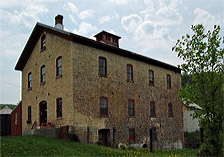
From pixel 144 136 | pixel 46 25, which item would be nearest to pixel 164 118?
pixel 144 136

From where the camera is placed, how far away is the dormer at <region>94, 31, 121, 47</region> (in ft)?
83.3

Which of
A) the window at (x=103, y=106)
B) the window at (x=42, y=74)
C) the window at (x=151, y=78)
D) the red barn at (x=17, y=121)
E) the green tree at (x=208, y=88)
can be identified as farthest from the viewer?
the red barn at (x=17, y=121)

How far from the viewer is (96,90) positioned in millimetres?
19938

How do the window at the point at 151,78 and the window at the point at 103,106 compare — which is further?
the window at the point at 151,78

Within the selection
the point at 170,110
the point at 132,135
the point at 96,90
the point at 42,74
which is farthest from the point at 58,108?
the point at 170,110

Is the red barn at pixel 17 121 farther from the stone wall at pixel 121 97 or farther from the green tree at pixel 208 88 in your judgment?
the green tree at pixel 208 88

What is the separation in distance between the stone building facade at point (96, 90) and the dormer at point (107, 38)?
0.34 ft

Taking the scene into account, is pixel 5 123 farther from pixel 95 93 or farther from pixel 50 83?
pixel 95 93

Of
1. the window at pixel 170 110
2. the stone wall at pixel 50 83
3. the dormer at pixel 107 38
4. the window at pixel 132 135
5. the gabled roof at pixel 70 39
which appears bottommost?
the window at pixel 132 135

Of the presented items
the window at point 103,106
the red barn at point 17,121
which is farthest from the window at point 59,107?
the red barn at point 17,121

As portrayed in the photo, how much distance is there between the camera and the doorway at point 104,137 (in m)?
20.0

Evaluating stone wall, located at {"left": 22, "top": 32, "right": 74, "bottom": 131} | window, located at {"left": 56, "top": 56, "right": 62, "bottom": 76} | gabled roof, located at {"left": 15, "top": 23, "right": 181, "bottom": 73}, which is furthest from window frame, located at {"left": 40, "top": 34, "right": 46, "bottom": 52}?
window, located at {"left": 56, "top": 56, "right": 62, "bottom": 76}

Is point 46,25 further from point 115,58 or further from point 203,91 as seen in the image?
point 203,91

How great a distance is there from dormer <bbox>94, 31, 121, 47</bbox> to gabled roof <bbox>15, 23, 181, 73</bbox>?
3.23m
